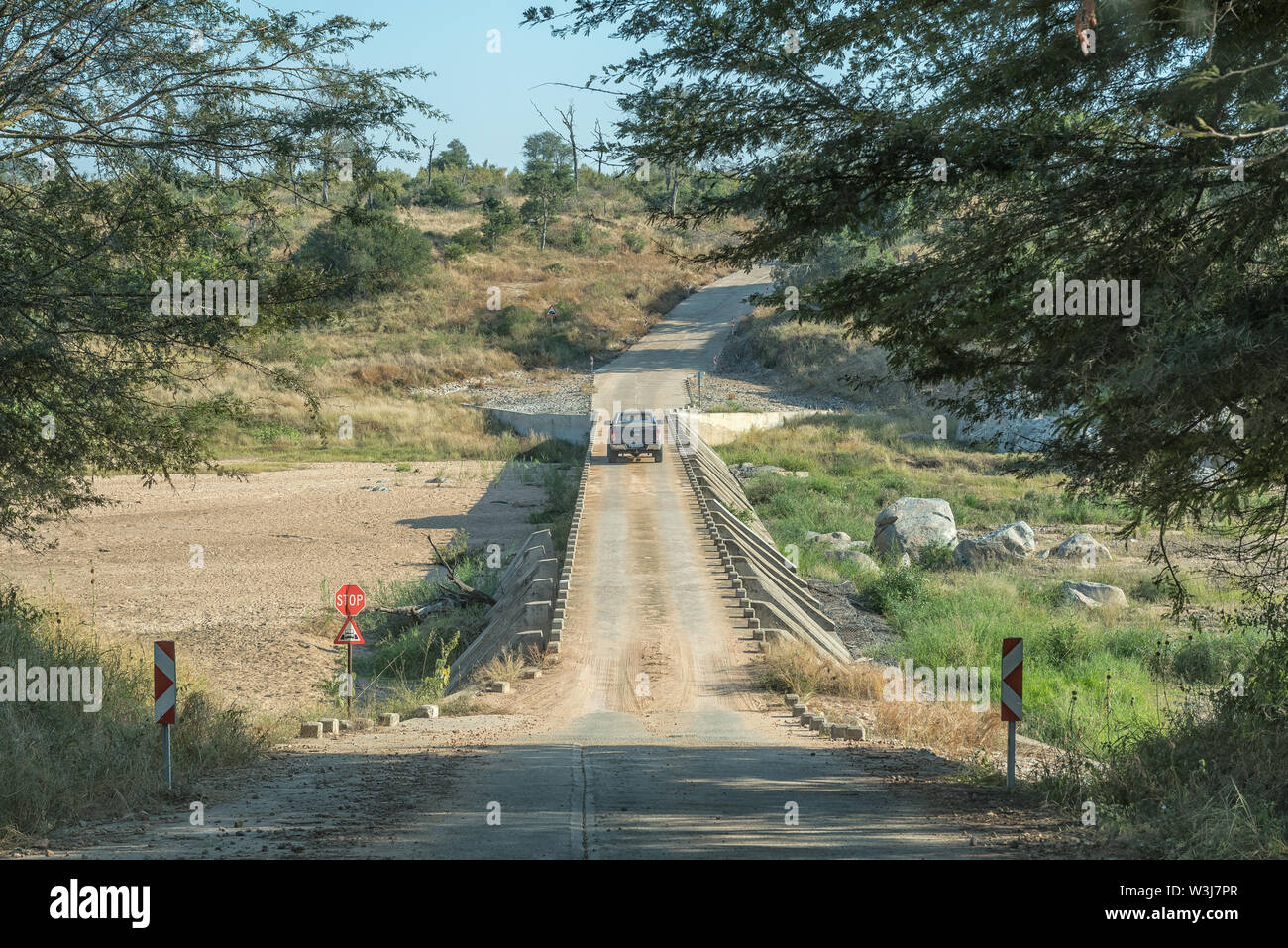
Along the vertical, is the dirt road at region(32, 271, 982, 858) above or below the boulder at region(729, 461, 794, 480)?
below

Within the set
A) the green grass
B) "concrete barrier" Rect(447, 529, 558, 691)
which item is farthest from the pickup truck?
"concrete barrier" Rect(447, 529, 558, 691)

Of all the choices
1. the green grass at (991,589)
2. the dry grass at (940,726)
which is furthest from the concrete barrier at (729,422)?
the dry grass at (940,726)

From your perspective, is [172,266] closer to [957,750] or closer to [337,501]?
[957,750]

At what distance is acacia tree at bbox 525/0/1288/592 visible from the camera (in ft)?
22.0

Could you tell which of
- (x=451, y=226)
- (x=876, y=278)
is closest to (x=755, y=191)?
(x=876, y=278)

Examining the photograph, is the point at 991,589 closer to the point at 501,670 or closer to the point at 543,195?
the point at 501,670

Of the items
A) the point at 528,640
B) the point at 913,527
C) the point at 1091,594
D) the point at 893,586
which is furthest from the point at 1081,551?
the point at 528,640

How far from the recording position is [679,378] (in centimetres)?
5306

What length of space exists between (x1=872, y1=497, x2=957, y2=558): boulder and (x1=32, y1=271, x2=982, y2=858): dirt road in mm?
12001

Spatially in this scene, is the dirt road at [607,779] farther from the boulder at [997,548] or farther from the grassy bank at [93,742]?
the boulder at [997,548]

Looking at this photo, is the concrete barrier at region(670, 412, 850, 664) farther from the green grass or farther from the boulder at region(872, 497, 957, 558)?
the boulder at region(872, 497, 957, 558)

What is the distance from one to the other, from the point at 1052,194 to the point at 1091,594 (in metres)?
18.1

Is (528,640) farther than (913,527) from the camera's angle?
No

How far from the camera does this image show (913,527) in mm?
29234
